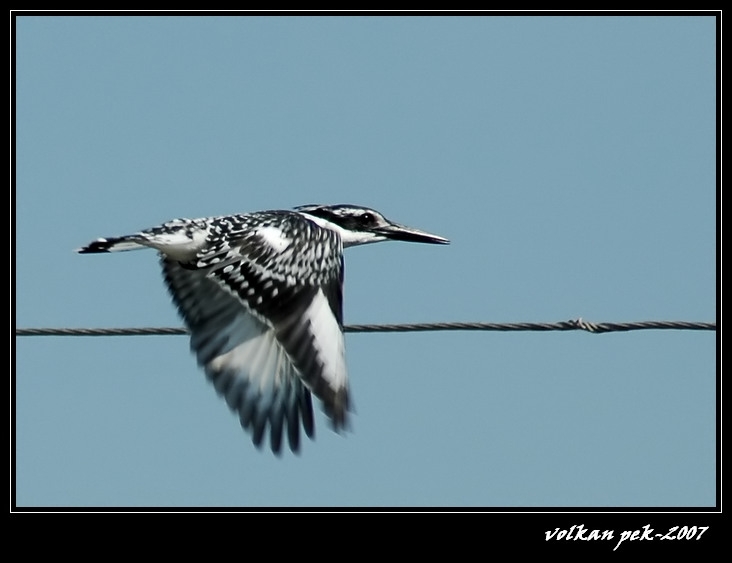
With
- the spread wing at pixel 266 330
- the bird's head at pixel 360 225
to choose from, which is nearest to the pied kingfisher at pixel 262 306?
the spread wing at pixel 266 330

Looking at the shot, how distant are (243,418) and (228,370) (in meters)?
0.28

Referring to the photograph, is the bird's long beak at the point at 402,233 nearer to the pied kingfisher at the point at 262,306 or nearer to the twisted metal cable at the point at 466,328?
the pied kingfisher at the point at 262,306

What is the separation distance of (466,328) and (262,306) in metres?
1.16

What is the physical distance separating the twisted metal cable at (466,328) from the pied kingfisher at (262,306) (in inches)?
10.2

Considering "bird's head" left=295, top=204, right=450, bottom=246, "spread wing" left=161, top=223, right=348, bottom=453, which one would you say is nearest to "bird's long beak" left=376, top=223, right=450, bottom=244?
"bird's head" left=295, top=204, right=450, bottom=246

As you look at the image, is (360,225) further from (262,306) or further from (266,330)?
(262,306)

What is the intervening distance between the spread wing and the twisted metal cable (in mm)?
230

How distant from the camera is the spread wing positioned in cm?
446

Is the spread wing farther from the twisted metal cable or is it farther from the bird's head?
the bird's head

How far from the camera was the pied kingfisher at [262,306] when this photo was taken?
456cm

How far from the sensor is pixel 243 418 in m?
5.15
